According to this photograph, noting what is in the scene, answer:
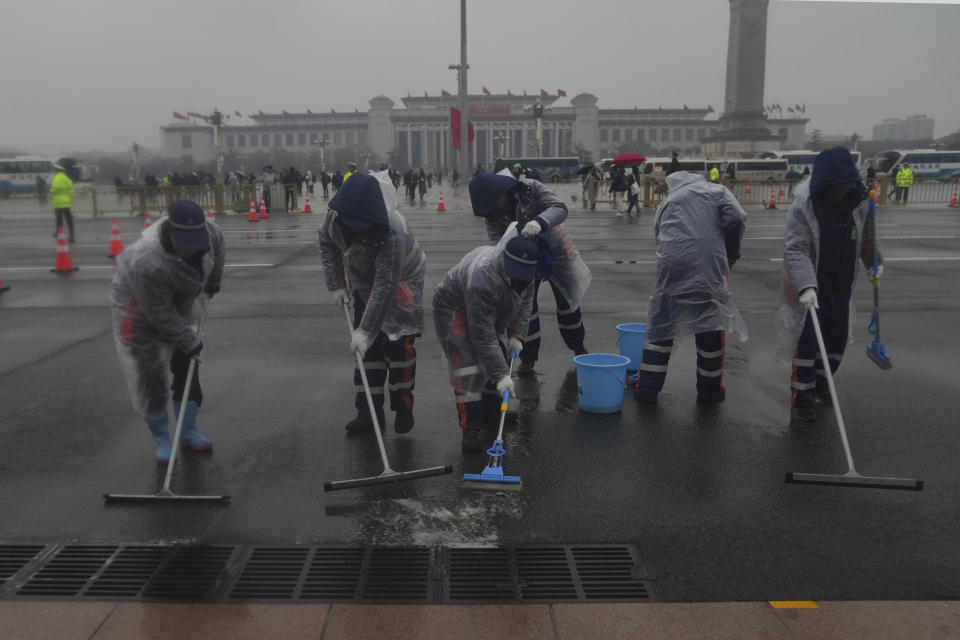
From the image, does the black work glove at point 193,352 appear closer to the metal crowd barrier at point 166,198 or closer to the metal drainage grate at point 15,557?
the metal drainage grate at point 15,557

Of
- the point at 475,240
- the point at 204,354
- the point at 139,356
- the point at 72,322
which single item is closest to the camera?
the point at 139,356

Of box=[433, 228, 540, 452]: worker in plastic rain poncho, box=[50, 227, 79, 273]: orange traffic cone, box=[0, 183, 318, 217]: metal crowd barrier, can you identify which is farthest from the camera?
box=[0, 183, 318, 217]: metal crowd barrier

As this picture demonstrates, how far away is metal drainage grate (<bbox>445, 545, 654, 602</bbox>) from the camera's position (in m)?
3.19

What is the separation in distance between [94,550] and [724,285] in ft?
13.8

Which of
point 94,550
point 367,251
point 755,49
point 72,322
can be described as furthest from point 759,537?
point 755,49

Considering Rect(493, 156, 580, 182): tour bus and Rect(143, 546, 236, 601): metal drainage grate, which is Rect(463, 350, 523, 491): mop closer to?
Rect(143, 546, 236, 601): metal drainage grate

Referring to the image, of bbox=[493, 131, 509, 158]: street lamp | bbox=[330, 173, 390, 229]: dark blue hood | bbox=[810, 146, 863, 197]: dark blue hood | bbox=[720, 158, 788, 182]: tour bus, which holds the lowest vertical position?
bbox=[330, 173, 390, 229]: dark blue hood

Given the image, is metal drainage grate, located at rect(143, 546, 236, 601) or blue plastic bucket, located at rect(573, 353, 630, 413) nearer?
metal drainage grate, located at rect(143, 546, 236, 601)

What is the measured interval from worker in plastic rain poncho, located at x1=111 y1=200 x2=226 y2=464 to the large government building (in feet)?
378

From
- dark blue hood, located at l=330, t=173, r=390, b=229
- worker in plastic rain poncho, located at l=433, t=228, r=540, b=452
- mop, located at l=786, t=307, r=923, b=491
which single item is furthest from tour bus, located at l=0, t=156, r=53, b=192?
mop, located at l=786, t=307, r=923, b=491

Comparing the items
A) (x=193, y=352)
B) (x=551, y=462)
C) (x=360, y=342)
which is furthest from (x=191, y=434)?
(x=551, y=462)

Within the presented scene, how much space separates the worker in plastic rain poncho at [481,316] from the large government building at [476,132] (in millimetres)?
114638

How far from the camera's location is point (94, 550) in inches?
141

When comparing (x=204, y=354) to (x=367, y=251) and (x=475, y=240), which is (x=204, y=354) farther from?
(x=475, y=240)
